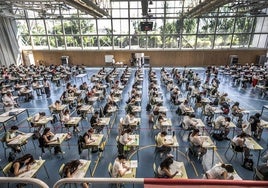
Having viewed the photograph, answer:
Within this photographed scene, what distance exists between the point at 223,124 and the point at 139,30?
21.5 meters

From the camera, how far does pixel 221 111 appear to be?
34.0ft

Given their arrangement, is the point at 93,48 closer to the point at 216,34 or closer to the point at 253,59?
the point at 216,34

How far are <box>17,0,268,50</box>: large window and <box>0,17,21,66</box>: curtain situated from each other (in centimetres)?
134

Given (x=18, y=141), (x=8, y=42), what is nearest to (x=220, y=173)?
(x=18, y=141)

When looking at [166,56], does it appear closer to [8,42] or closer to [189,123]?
[189,123]

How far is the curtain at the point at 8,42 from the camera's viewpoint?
→ 81.0ft

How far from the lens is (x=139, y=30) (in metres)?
27.1

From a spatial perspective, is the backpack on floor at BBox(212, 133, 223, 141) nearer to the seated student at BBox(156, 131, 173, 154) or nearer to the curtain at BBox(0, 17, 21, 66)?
the seated student at BBox(156, 131, 173, 154)

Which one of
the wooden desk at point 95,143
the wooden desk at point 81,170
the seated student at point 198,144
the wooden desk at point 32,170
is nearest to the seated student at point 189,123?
the seated student at point 198,144

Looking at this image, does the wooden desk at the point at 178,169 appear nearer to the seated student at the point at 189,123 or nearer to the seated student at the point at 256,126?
the seated student at the point at 189,123

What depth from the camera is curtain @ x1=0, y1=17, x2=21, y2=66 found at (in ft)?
81.0

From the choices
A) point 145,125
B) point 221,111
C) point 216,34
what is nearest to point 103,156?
point 145,125

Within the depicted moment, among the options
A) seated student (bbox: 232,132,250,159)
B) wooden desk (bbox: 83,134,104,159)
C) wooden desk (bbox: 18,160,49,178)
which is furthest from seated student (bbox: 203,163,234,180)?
wooden desk (bbox: 18,160,49,178)

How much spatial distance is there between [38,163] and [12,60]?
2575 cm
